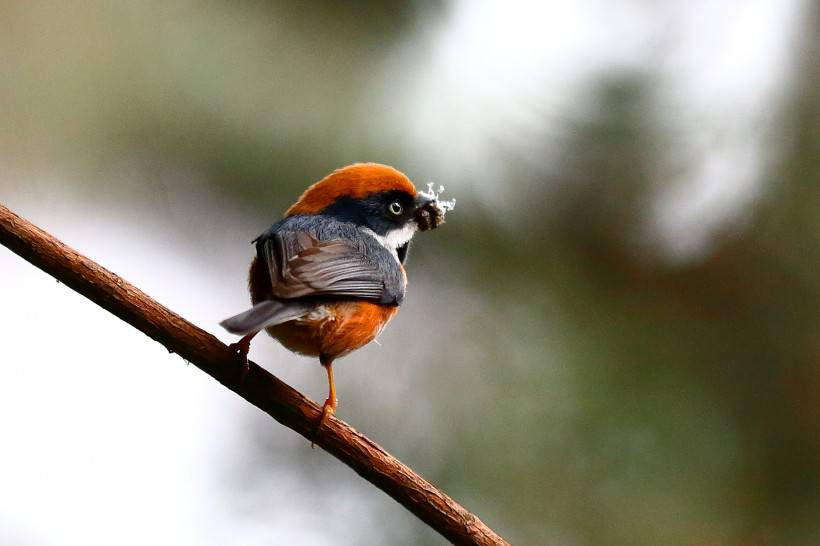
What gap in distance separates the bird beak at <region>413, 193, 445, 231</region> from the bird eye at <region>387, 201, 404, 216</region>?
0.06m

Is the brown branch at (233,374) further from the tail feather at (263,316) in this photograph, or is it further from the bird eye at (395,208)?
the bird eye at (395,208)

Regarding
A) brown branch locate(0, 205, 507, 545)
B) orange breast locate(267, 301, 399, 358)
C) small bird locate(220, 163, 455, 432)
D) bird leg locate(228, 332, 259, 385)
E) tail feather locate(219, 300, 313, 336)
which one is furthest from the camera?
orange breast locate(267, 301, 399, 358)

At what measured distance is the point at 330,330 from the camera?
2.68 meters

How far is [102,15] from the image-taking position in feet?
16.8

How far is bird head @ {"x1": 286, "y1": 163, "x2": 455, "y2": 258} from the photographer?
3.11m

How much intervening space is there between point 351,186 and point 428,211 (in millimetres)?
312

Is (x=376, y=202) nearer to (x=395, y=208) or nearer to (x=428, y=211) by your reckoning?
(x=395, y=208)

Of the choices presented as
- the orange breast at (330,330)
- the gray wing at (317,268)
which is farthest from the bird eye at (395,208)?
the orange breast at (330,330)

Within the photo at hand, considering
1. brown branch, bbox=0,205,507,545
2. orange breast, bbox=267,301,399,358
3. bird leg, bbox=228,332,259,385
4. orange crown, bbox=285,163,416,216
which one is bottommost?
brown branch, bbox=0,205,507,545

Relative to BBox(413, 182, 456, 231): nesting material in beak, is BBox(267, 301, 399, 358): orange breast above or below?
below

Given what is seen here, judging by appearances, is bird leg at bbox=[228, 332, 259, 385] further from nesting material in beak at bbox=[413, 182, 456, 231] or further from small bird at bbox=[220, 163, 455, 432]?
nesting material in beak at bbox=[413, 182, 456, 231]

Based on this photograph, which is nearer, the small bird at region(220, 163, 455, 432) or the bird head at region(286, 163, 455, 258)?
the small bird at region(220, 163, 455, 432)

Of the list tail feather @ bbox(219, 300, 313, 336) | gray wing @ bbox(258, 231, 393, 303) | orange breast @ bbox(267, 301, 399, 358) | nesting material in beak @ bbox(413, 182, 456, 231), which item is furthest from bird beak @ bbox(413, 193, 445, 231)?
tail feather @ bbox(219, 300, 313, 336)

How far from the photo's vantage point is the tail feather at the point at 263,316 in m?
2.05
